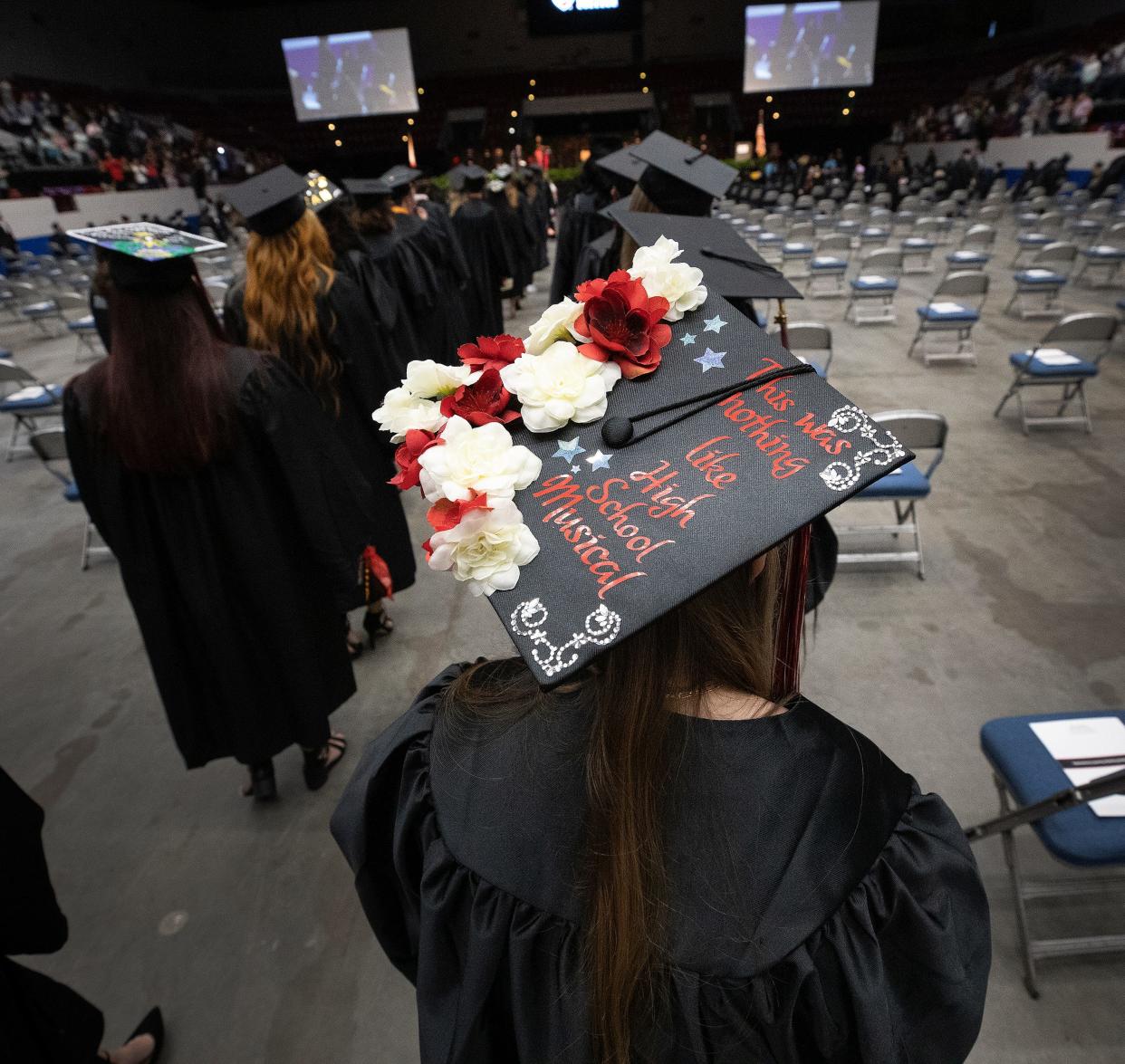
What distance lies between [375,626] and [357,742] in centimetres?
60

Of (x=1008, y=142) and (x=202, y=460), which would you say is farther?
(x=1008, y=142)

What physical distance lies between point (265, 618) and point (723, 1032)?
163 centimetres

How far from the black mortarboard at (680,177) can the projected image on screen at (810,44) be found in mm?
20244

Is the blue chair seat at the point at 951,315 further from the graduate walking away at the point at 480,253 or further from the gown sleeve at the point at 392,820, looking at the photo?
the gown sleeve at the point at 392,820

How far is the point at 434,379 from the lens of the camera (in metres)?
0.81

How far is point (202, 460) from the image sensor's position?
167 centimetres

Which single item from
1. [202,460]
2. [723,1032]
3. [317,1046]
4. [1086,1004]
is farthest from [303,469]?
[1086,1004]

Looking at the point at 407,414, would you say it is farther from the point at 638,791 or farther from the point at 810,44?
the point at 810,44

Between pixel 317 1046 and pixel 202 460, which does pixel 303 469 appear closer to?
pixel 202 460

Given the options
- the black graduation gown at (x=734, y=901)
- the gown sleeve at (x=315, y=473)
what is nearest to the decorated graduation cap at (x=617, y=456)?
the black graduation gown at (x=734, y=901)

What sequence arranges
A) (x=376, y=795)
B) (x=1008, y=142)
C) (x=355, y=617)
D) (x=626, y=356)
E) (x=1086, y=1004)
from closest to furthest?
(x=626, y=356) < (x=376, y=795) < (x=1086, y=1004) < (x=355, y=617) < (x=1008, y=142)

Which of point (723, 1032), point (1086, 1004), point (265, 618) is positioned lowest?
point (1086, 1004)

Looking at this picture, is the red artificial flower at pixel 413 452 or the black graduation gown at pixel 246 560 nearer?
the red artificial flower at pixel 413 452

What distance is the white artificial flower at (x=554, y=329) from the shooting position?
2.68 ft
